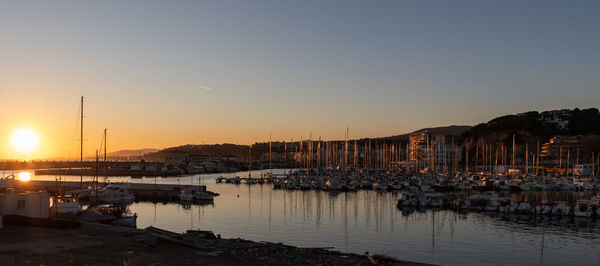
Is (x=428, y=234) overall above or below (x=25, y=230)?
below

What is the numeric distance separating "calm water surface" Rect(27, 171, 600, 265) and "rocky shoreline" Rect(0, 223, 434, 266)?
10.1 meters

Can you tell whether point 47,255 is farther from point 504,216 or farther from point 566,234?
point 504,216

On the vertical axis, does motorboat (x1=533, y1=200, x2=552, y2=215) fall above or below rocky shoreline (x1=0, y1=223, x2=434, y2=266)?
below

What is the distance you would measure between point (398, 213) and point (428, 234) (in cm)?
1217

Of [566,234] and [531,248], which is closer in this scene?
[531,248]

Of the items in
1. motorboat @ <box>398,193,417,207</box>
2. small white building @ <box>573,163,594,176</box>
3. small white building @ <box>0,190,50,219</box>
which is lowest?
motorboat @ <box>398,193,417,207</box>

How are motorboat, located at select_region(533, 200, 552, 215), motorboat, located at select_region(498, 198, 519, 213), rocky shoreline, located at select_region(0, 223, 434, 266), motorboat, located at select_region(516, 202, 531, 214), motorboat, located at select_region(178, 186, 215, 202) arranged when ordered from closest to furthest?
rocky shoreline, located at select_region(0, 223, 434, 266) → motorboat, located at select_region(533, 200, 552, 215) → motorboat, located at select_region(516, 202, 531, 214) → motorboat, located at select_region(498, 198, 519, 213) → motorboat, located at select_region(178, 186, 215, 202)

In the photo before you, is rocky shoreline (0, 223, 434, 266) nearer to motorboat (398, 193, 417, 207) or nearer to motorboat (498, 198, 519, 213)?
motorboat (498, 198, 519, 213)

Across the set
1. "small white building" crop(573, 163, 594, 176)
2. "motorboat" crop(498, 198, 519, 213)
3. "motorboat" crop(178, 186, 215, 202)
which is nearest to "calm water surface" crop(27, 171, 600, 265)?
"motorboat" crop(498, 198, 519, 213)

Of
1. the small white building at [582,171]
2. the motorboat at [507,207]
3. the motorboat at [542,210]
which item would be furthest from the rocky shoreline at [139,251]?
the small white building at [582,171]

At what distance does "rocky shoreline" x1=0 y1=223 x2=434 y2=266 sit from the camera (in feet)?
51.7

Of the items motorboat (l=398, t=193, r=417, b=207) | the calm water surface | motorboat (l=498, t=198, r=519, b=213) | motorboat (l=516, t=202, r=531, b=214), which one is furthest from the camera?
motorboat (l=398, t=193, r=417, b=207)

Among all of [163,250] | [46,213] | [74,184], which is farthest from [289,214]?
[74,184]

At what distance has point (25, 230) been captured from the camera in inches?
827
